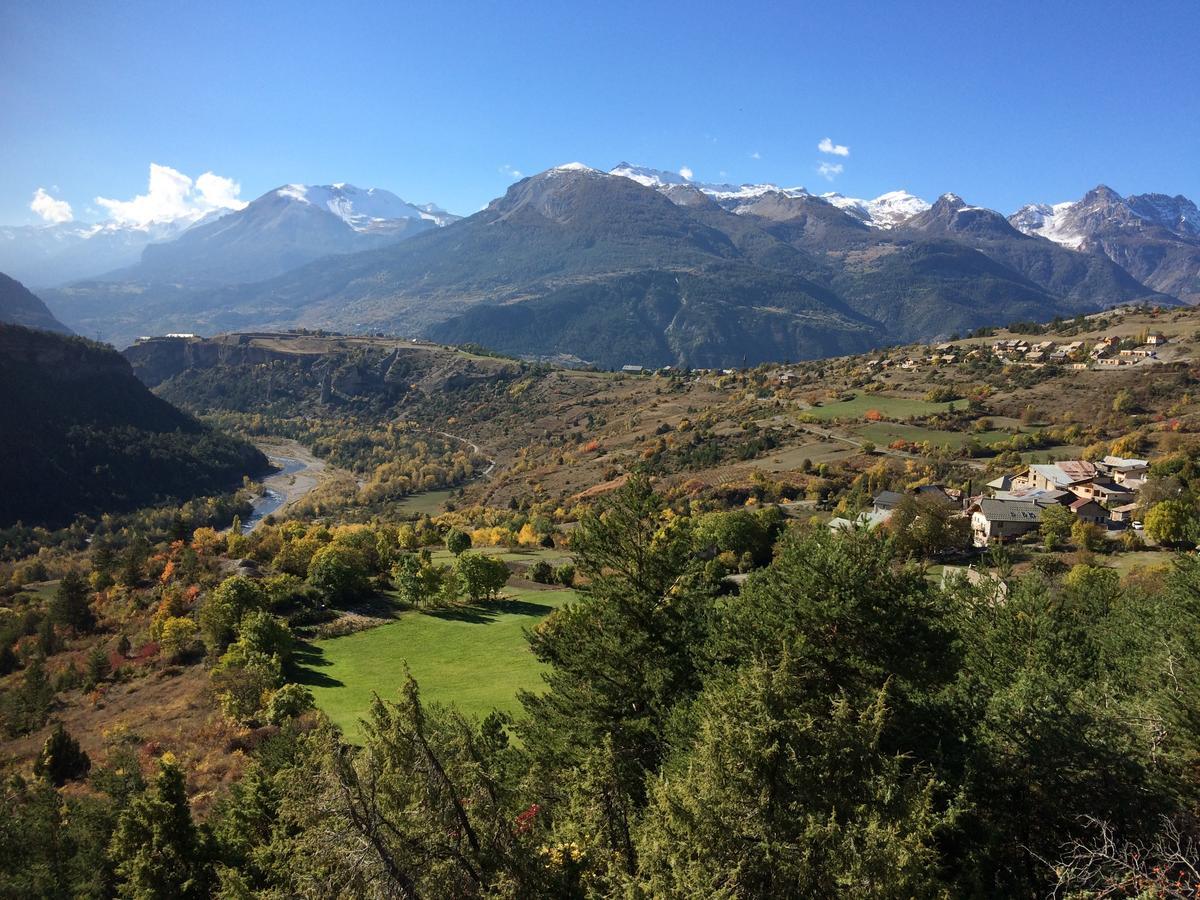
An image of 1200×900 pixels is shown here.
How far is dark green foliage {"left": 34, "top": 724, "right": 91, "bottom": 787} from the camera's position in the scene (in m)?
25.4

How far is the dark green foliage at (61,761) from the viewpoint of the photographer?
25.4 metres

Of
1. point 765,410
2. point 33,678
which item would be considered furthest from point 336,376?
point 33,678

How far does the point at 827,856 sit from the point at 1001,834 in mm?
3850

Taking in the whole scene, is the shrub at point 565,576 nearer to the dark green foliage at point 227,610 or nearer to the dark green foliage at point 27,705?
the dark green foliage at point 227,610

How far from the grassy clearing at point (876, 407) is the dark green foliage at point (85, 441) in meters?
111

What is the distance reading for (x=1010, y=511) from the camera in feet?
156

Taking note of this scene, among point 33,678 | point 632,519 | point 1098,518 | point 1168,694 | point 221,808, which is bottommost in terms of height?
point 33,678

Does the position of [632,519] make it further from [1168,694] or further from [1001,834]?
[1168,694]

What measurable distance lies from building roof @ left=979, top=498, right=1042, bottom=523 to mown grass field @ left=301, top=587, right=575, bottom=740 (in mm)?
32067

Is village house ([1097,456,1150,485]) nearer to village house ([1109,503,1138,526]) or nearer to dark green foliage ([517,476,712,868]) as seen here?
village house ([1109,503,1138,526])

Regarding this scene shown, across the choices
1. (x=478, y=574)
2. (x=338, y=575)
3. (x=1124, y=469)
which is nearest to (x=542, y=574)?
(x=478, y=574)

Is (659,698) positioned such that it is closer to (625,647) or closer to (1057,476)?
(625,647)

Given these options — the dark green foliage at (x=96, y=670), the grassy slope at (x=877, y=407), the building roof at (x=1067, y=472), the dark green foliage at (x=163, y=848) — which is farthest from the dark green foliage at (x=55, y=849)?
the grassy slope at (x=877, y=407)

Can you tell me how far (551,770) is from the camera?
14570mm
